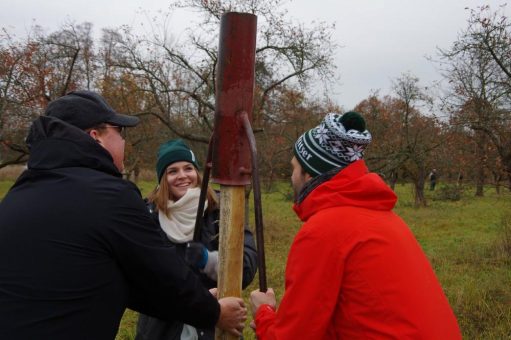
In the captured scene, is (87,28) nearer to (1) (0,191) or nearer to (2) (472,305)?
(1) (0,191)

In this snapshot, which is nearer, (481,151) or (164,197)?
(164,197)

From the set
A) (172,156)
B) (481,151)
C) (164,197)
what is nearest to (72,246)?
(164,197)

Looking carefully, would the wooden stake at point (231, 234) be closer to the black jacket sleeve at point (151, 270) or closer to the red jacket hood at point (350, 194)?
the black jacket sleeve at point (151, 270)

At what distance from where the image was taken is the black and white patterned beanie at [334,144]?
1.92m

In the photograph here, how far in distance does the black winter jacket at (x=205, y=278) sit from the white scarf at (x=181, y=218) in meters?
0.04

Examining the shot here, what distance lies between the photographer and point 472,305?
632 centimetres

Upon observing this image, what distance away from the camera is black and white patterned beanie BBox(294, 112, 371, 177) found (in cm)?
192

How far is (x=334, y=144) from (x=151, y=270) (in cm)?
89

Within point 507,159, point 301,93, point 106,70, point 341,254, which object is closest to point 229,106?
point 341,254

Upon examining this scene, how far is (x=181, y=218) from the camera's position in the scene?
8.68ft

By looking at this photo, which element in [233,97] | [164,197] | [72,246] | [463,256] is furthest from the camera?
[463,256]

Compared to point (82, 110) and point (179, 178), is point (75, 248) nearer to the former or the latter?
A: point (82, 110)

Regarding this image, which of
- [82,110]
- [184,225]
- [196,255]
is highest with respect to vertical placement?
[82,110]

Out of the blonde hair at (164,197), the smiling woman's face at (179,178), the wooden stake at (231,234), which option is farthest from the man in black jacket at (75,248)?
the smiling woman's face at (179,178)
